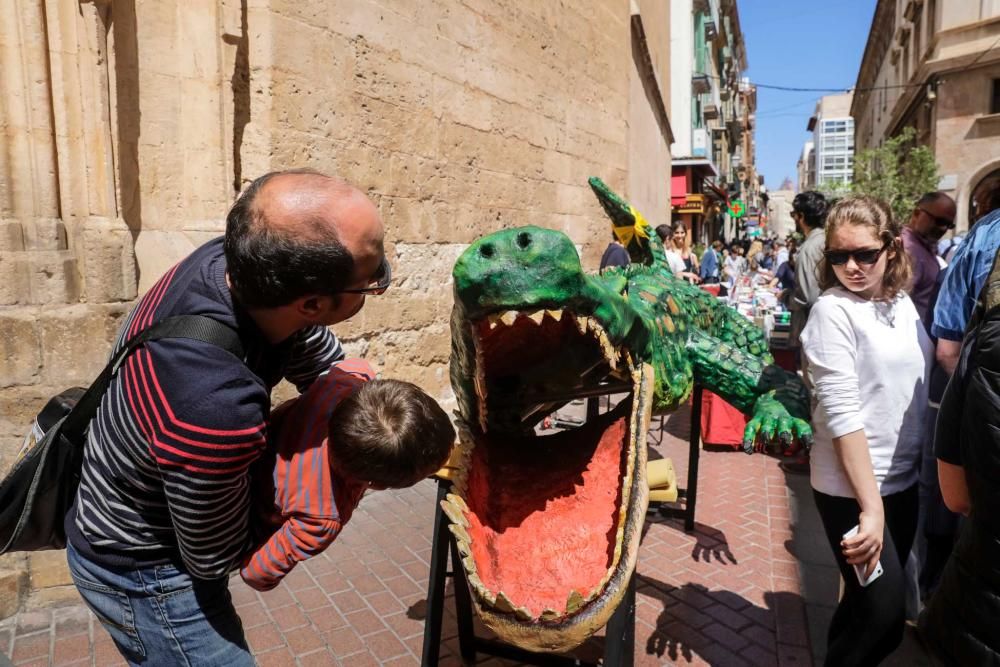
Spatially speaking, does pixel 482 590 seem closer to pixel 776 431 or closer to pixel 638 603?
pixel 776 431

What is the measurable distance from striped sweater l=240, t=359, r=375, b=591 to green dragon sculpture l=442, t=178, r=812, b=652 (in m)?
0.39

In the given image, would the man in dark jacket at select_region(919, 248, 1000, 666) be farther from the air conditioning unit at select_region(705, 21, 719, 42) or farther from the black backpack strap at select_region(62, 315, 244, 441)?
the air conditioning unit at select_region(705, 21, 719, 42)

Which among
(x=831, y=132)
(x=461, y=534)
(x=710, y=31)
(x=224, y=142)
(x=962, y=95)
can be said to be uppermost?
(x=831, y=132)

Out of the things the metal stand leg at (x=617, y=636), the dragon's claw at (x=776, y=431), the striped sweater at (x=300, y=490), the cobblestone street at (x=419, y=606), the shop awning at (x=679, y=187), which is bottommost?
the cobblestone street at (x=419, y=606)

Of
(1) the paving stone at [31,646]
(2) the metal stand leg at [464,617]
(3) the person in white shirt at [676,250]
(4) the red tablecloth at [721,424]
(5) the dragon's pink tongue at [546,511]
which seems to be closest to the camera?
(5) the dragon's pink tongue at [546,511]

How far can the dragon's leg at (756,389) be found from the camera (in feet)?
8.04

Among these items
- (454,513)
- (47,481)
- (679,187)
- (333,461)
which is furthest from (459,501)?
(679,187)

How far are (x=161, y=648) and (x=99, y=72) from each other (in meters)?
3.02

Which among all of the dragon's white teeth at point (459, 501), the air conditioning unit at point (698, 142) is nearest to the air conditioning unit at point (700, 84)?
the air conditioning unit at point (698, 142)

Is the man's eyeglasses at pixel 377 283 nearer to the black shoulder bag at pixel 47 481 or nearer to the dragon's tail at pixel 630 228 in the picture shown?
the black shoulder bag at pixel 47 481

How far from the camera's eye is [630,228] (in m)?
3.48

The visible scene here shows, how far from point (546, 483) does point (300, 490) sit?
0.98 m

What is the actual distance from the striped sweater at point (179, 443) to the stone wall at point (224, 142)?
229 cm

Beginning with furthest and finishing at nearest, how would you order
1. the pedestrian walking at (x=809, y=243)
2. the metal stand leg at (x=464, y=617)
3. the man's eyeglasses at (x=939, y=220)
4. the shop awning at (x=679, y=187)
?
1. the shop awning at (x=679, y=187)
2. the pedestrian walking at (x=809, y=243)
3. the man's eyeglasses at (x=939, y=220)
4. the metal stand leg at (x=464, y=617)
